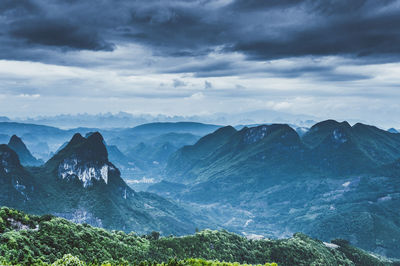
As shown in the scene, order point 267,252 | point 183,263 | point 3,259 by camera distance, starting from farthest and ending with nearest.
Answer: point 267,252, point 183,263, point 3,259

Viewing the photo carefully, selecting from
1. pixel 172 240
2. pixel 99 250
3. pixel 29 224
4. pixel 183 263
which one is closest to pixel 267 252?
pixel 172 240

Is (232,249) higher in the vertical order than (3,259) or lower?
lower

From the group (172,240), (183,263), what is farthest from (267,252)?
(183,263)

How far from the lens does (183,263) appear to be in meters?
94.4

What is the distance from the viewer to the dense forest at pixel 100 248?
329 feet

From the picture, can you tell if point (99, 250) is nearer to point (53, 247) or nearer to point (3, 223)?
point (53, 247)

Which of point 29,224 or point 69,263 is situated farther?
point 29,224

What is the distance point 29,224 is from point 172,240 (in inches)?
2920

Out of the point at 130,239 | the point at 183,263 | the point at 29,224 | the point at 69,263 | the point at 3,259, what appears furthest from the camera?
the point at 130,239

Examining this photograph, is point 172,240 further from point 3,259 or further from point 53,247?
point 3,259

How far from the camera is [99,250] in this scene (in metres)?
135

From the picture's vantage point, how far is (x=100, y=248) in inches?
5463

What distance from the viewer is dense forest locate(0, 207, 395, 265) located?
100m

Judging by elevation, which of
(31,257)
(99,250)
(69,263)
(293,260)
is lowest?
(293,260)
